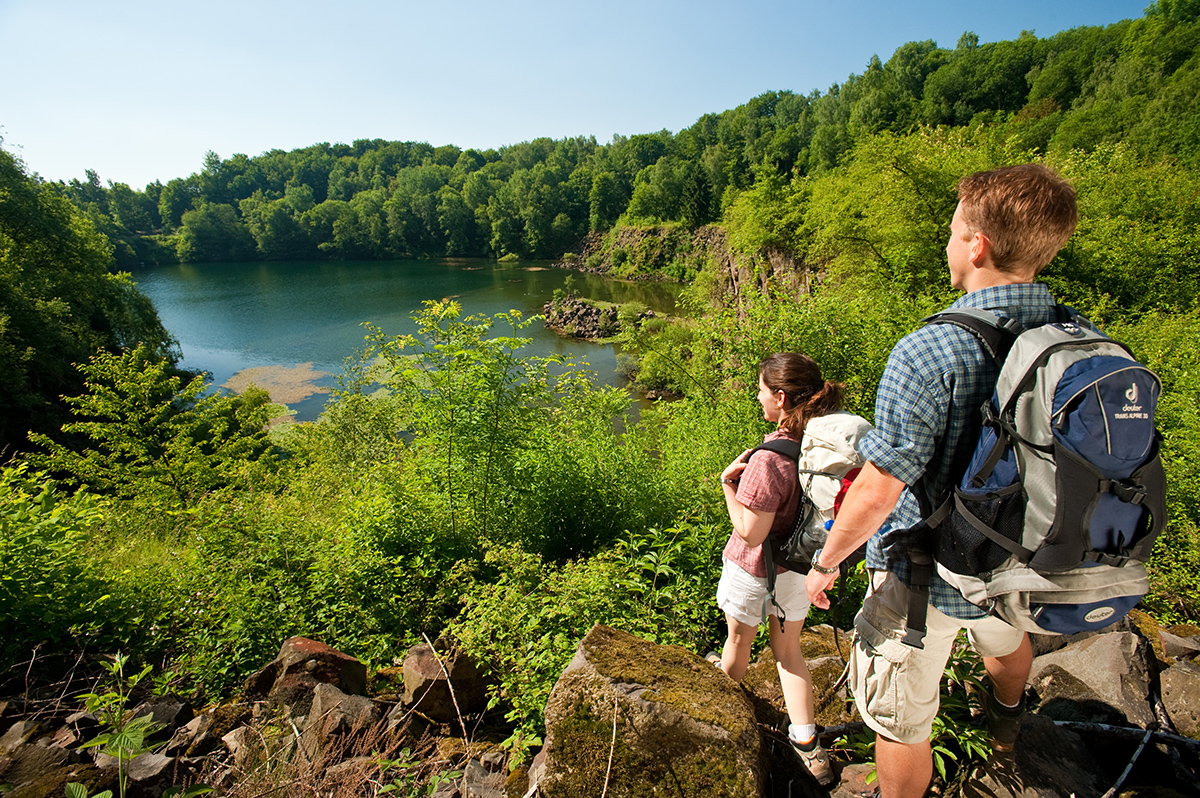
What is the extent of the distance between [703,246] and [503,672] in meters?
61.3

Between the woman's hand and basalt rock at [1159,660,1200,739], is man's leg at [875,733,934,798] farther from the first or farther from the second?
basalt rock at [1159,660,1200,739]

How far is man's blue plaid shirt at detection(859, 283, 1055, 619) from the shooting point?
155cm

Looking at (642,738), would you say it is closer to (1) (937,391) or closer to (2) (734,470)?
(2) (734,470)

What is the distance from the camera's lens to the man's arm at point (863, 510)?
166 cm

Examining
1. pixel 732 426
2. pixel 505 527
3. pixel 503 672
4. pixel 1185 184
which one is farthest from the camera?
pixel 1185 184

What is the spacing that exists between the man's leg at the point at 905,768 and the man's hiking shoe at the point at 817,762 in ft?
1.32

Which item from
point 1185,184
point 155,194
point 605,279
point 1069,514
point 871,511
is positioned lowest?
point 605,279

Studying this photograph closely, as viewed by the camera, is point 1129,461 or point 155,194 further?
point 155,194

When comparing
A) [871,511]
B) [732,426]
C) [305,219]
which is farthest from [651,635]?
[305,219]

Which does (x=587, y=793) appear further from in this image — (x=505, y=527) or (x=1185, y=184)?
(x=1185, y=184)

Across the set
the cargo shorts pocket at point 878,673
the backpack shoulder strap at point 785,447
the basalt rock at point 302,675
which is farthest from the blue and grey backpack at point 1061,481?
the basalt rock at point 302,675

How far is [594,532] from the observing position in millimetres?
5121

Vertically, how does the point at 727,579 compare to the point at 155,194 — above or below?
below

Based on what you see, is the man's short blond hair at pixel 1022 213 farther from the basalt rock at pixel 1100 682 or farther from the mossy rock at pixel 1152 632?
the mossy rock at pixel 1152 632
